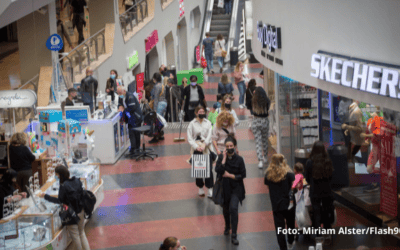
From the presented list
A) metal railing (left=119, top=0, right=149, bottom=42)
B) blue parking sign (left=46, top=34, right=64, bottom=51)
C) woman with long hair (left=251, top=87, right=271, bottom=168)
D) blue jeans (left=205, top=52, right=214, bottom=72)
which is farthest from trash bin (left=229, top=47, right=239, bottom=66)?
woman with long hair (left=251, top=87, right=271, bottom=168)

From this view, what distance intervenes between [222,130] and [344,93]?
346cm

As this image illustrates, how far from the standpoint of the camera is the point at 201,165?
1096 cm

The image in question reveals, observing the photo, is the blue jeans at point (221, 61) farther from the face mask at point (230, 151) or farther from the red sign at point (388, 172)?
the face mask at point (230, 151)

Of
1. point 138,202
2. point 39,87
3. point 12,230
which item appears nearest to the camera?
point 12,230

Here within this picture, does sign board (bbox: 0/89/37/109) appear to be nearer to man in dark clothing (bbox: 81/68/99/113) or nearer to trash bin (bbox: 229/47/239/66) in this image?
man in dark clothing (bbox: 81/68/99/113)

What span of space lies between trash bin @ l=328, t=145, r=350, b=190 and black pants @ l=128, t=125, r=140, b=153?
5.85m

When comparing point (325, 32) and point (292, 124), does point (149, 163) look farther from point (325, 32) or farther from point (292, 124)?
point (325, 32)

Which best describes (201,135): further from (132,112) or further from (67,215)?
(132,112)

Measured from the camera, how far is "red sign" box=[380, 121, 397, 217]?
8961mm

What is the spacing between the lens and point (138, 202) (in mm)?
11469

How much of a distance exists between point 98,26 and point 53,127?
34.4ft

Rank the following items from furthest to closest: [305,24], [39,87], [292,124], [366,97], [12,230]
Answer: [39,87], [292,124], [305,24], [12,230], [366,97]

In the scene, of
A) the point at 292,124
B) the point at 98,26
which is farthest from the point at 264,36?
the point at 98,26

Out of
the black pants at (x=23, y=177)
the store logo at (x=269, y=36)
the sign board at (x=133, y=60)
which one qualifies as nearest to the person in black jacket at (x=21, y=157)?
the black pants at (x=23, y=177)
